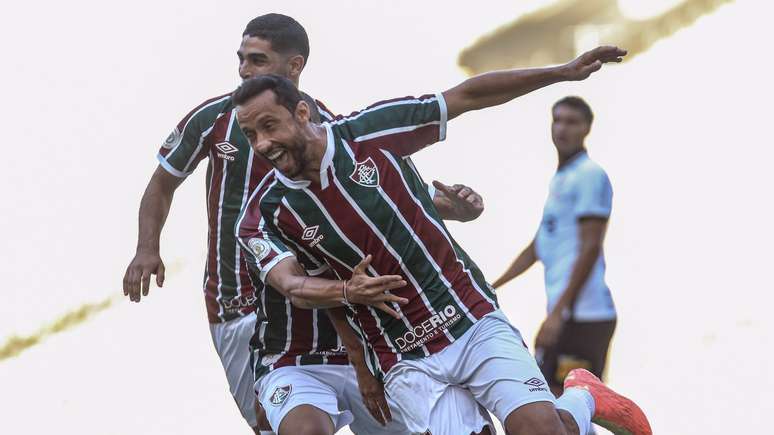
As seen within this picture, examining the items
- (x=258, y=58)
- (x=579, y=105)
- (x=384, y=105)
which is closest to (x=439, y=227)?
(x=384, y=105)

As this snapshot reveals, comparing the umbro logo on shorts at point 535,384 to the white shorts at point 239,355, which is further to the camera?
the white shorts at point 239,355

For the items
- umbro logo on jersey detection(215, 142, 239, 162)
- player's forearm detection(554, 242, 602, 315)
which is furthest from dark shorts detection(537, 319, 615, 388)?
umbro logo on jersey detection(215, 142, 239, 162)

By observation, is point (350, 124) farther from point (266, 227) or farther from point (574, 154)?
point (574, 154)

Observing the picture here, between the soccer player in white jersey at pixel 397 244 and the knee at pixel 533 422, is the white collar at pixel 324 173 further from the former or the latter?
the knee at pixel 533 422

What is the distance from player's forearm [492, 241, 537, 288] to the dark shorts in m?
0.58

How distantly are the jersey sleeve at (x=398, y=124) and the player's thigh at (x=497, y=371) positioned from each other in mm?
758

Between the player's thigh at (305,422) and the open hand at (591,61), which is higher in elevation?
the open hand at (591,61)

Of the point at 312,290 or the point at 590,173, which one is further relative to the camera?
the point at 590,173

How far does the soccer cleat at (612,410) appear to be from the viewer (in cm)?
606

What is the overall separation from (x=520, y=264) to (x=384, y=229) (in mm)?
2691

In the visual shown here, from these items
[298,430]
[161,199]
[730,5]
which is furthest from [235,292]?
[730,5]

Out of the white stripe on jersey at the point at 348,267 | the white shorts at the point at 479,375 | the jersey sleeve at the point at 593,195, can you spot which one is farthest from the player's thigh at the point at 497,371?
the jersey sleeve at the point at 593,195

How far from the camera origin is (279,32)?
6.31 metres

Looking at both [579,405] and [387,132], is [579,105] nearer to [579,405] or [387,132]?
[579,405]
